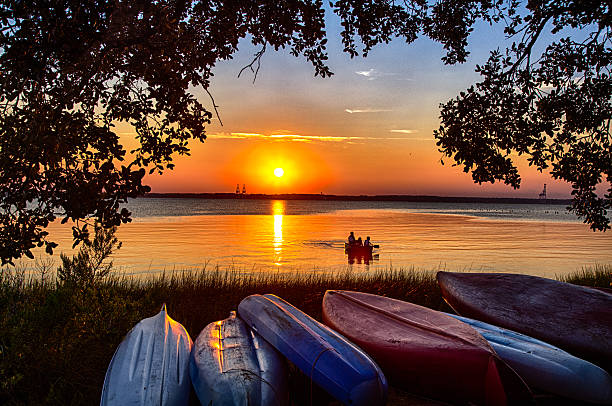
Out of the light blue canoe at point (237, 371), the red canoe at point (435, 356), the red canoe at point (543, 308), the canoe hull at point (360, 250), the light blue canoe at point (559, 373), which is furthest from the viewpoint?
the canoe hull at point (360, 250)

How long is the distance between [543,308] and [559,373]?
7.20 ft

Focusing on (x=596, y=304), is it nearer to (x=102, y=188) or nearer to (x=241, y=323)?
(x=241, y=323)

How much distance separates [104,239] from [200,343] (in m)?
2.98

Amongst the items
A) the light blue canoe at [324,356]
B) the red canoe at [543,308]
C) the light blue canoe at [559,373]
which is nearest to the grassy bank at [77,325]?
the red canoe at [543,308]

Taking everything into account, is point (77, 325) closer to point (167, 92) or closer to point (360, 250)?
point (167, 92)

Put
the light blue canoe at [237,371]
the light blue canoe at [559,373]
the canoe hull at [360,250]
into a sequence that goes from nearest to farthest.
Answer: the light blue canoe at [237,371]
the light blue canoe at [559,373]
the canoe hull at [360,250]

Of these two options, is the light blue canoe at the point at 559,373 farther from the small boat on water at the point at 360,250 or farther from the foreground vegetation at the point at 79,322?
the small boat on water at the point at 360,250

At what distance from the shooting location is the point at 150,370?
404 centimetres

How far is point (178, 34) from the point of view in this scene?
484cm

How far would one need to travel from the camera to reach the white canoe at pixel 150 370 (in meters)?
3.68

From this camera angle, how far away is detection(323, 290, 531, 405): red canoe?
419 cm

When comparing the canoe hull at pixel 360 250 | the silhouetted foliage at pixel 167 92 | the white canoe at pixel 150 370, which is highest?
the silhouetted foliage at pixel 167 92

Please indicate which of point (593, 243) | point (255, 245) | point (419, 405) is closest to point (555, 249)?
point (593, 243)

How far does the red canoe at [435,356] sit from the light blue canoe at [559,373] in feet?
1.62
